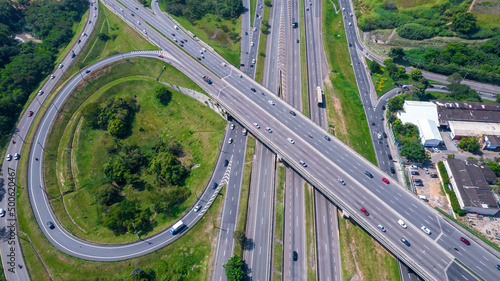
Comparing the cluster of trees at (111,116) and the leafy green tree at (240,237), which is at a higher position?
the cluster of trees at (111,116)

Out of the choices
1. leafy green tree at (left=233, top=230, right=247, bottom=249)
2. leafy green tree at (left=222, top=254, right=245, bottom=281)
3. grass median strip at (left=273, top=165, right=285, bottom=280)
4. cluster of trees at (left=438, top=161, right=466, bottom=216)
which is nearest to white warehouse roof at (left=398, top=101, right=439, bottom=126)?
cluster of trees at (left=438, top=161, right=466, bottom=216)

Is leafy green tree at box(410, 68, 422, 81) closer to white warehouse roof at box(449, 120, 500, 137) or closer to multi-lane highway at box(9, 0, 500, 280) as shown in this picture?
white warehouse roof at box(449, 120, 500, 137)

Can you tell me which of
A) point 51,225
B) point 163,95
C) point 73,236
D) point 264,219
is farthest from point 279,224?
point 163,95

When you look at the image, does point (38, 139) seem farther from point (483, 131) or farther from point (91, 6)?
point (483, 131)

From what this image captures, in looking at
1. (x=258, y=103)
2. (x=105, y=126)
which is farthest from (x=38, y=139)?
(x=258, y=103)

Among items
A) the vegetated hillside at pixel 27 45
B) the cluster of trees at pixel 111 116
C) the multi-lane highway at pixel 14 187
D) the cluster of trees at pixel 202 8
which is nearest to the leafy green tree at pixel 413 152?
the cluster of trees at pixel 111 116

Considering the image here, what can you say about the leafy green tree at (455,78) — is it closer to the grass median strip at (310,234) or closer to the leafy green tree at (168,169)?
the grass median strip at (310,234)
